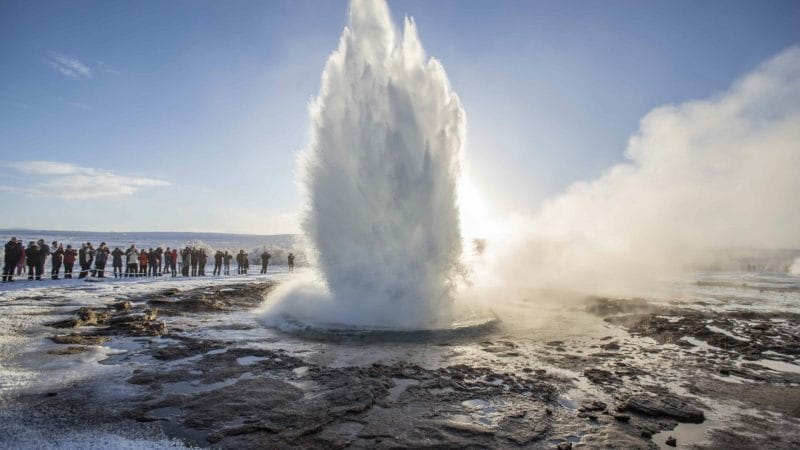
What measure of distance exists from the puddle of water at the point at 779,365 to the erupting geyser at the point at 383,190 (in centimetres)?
642

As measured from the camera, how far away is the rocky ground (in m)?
4.45

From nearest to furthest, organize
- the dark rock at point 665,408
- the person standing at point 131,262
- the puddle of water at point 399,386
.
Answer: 1. the dark rock at point 665,408
2. the puddle of water at point 399,386
3. the person standing at point 131,262

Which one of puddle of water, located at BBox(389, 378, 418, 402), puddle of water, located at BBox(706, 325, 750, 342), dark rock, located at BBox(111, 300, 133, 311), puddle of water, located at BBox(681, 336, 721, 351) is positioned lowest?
dark rock, located at BBox(111, 300, 133, 311)

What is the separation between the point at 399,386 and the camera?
6.09 m

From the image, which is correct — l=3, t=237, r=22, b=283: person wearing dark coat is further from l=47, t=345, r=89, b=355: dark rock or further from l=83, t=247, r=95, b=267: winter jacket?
l=47, t=345, r=89, b=355: dark rock

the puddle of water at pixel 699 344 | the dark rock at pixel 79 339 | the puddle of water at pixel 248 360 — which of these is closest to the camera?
the puddle of water at pixel 248 360

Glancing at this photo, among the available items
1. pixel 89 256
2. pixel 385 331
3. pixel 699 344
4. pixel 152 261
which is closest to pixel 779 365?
pixel 699 344

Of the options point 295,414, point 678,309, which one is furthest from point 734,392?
point 678,309

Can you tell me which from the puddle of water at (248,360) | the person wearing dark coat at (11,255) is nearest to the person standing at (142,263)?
the person wearing dark coat at (11,255)

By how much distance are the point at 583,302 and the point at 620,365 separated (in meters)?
9.41

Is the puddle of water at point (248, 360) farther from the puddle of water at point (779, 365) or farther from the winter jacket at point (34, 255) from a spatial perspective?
the winter jacket at point (34, 255)

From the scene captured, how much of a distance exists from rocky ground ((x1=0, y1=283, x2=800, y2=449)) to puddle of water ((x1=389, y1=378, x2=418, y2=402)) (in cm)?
2

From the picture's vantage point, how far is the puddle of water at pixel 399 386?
5.66 metres

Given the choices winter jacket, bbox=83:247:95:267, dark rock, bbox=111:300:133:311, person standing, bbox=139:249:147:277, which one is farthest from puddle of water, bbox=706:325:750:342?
person standing, bbox=139:249:147:277
